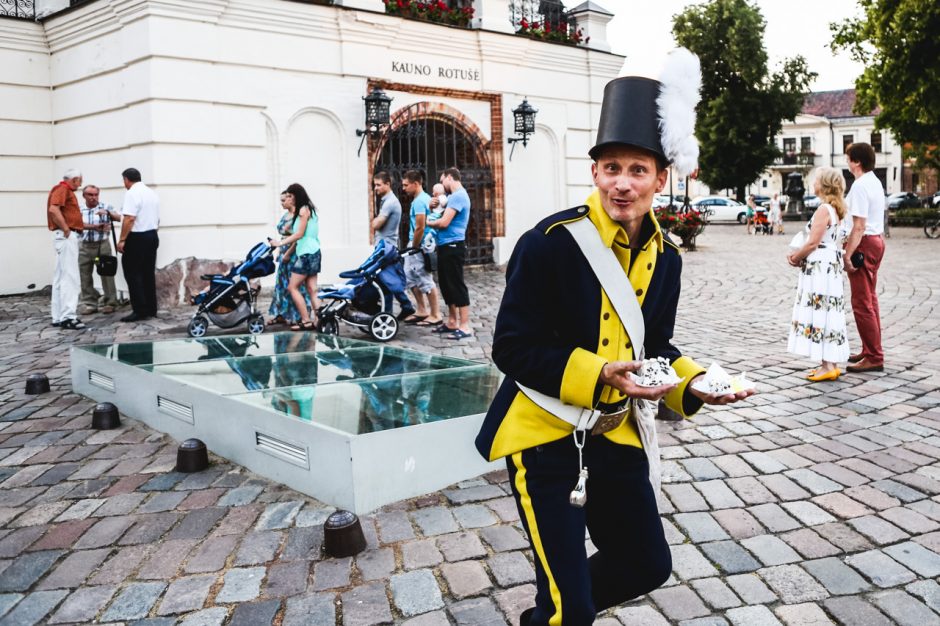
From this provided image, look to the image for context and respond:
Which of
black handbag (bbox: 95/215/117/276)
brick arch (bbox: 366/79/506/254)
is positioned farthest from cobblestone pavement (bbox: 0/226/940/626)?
brick arch (bbox: 366/79/506/254)

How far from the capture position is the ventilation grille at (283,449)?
4680 mm

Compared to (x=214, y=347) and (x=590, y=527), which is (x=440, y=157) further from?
(x=590, y=527)

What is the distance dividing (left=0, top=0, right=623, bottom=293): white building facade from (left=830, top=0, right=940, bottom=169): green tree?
14714 millimetres

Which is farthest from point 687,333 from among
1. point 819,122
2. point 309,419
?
point 819,122

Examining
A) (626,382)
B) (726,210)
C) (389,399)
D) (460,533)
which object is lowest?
(460,533)

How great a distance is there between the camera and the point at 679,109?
245 cm

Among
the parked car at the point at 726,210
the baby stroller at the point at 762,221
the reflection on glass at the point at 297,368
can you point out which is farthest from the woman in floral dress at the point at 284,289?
the parked car at the point at 726,210

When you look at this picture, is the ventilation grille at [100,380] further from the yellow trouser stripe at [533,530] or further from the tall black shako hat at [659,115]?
the tall black shako hat at [659,115]

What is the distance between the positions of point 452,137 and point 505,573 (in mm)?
14968

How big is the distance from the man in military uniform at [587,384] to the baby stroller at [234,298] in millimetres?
8632

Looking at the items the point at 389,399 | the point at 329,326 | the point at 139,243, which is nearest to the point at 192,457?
the point at 389,399

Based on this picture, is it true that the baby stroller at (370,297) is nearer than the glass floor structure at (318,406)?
No

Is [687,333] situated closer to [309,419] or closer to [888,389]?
[888,389]

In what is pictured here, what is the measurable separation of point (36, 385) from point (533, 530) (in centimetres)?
643
